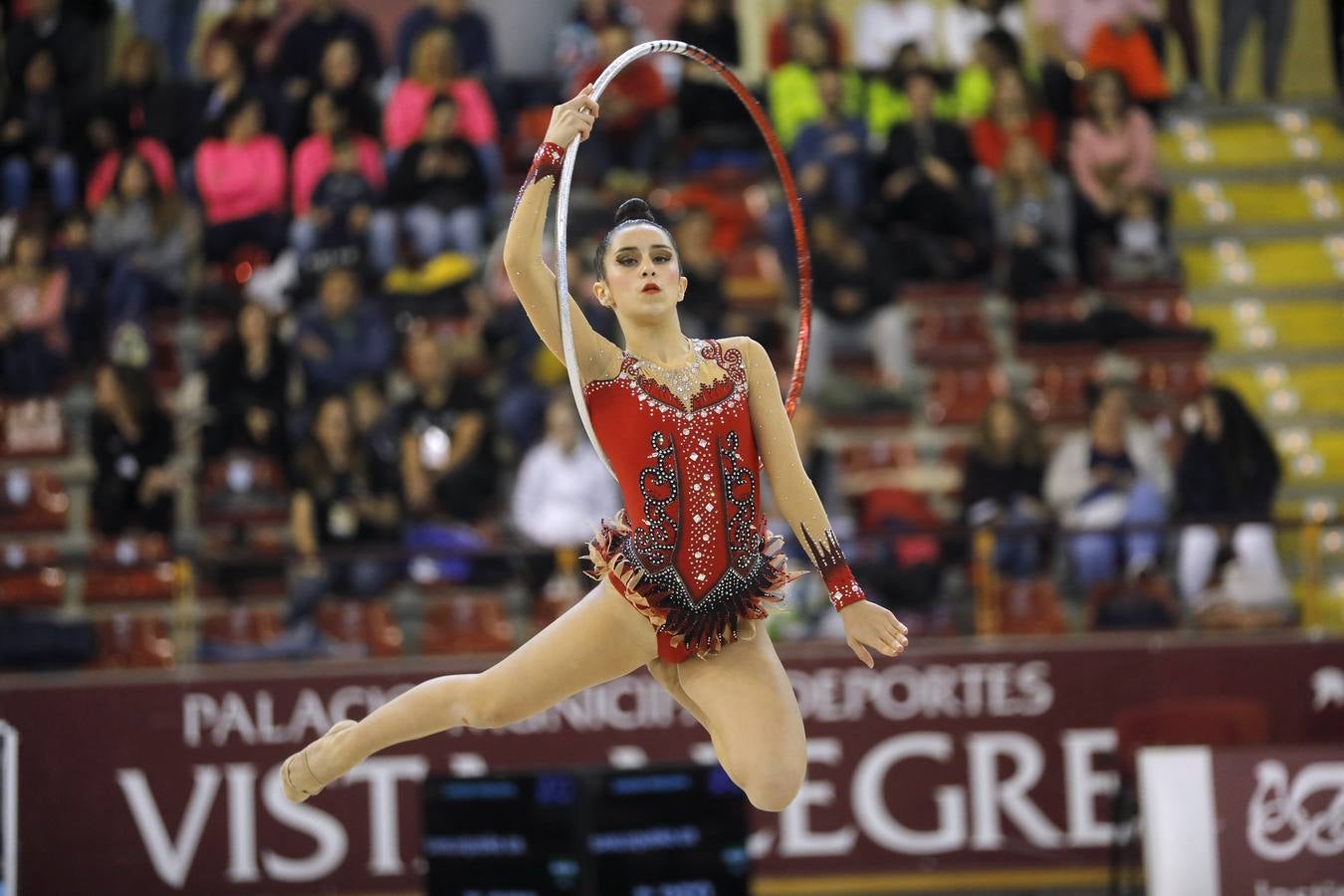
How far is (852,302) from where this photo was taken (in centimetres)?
1031

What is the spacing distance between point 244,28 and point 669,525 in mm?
8130

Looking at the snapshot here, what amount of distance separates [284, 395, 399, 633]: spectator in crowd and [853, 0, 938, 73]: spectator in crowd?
453 cm

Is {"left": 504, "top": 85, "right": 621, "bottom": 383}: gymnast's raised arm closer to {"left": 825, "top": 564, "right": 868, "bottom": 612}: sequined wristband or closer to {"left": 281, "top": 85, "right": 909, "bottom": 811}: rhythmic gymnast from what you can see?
{"left": 281, "top": 85, "right": 909, "bottom": 811}: rhythmic gymnast

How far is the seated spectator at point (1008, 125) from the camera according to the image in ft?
36.8

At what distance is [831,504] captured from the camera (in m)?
9.31

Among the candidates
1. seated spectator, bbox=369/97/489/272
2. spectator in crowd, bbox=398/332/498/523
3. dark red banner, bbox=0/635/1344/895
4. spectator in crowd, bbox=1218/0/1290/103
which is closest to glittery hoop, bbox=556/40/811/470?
dark red banner, bbox=0/635/1344/895

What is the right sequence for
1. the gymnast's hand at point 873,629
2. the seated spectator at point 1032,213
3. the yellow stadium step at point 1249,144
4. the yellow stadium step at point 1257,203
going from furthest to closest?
the yellow stadium step at point 1249,144 → the yellow stadium step at point 1257,203 → the seated spectator at point 1032,213 → the gymnast's hand at point 873,629

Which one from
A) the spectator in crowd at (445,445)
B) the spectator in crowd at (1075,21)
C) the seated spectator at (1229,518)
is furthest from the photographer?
the spectator in crowd at (1075,21)

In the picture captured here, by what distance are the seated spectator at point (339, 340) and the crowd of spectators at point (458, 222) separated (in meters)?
0.02

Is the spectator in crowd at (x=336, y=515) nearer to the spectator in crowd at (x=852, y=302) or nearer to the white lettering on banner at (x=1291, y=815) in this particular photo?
the spectator in crowd at (x=852, y=302)

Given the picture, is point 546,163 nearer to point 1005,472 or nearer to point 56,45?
point 1005,472

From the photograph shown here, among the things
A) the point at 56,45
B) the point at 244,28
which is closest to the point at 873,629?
the point at 244,28

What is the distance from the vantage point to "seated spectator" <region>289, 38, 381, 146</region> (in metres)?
11.3

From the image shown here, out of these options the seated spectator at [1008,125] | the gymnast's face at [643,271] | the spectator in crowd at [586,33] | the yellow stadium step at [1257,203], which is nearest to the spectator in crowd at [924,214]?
the seated spectator at [1008,125]
